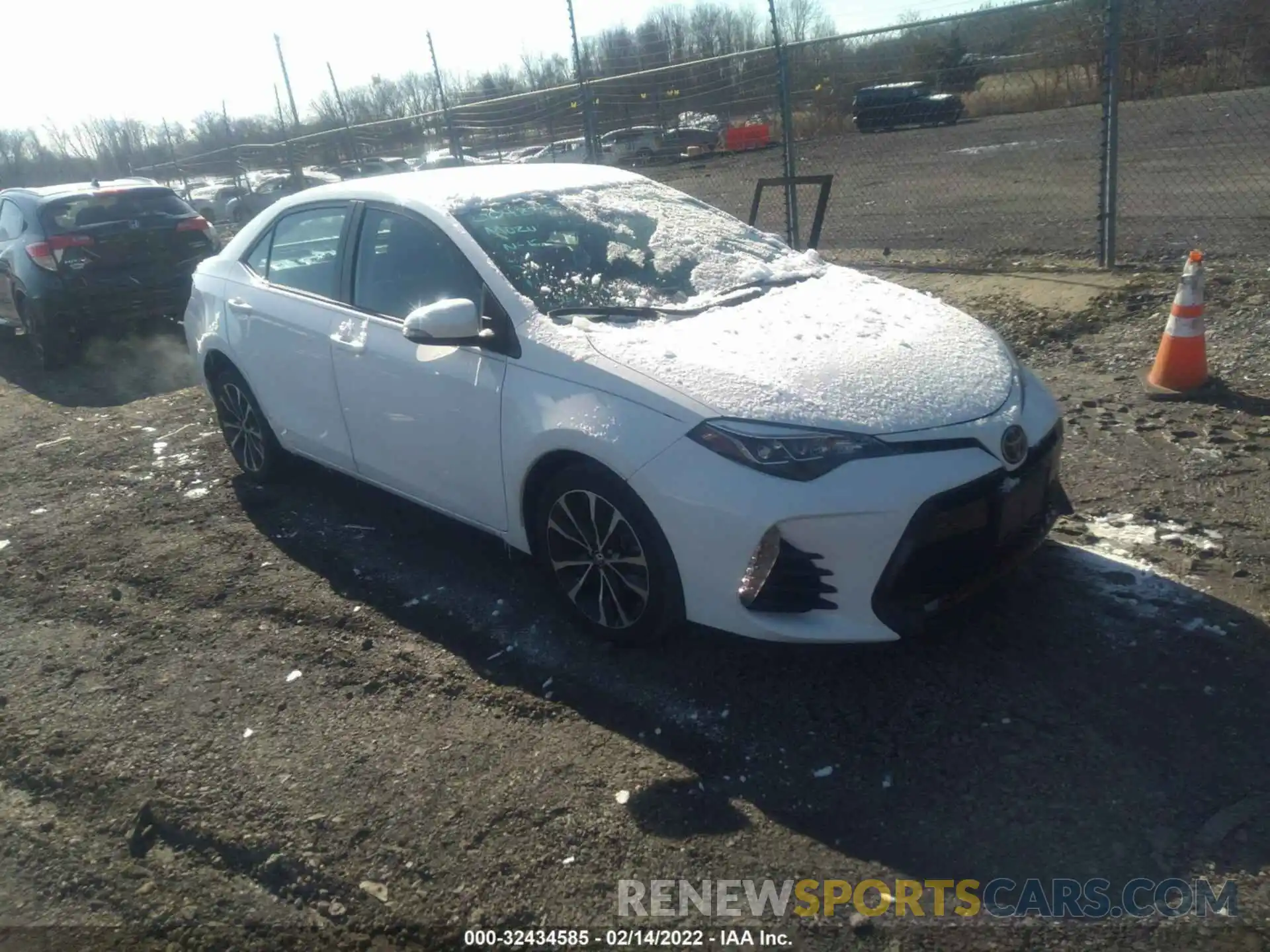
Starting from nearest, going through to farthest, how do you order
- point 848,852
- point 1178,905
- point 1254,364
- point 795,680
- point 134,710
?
point 1178,905 < point 848,852 < point 795,680 < point 134,710 < point 1254,364

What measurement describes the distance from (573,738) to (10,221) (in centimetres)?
934

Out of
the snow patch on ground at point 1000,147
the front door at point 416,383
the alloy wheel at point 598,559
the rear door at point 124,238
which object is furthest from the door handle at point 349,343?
the snow patch on ground at point 1000,147

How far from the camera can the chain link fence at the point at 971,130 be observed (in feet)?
27.7

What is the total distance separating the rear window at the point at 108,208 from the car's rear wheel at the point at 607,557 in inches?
304

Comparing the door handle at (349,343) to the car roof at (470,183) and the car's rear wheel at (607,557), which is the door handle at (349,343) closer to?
the car roof at (470,183)

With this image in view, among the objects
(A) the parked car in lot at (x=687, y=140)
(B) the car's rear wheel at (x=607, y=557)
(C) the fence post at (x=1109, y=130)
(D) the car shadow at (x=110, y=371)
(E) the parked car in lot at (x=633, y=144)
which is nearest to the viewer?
(B) the car's rear wheel at (x=607, y=557)

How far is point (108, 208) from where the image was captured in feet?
31.3

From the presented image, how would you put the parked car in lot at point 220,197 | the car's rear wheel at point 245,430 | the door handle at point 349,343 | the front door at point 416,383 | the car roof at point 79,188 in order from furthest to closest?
the parked car in lot at point 220,197 < the car roof at point 79,188 < the car's rear wheel at point 245,430 < the door handle at point 349,343 < the front door at point 416,383

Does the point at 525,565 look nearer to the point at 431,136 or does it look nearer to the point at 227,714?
the point at 227,714

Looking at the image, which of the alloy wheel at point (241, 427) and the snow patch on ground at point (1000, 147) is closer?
the alloy wheel at point (241, 427)

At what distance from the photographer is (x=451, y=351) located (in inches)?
157

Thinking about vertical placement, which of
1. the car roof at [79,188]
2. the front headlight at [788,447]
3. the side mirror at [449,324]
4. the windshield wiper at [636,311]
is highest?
the car roof at [79,188]

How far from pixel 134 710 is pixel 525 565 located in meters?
1.63

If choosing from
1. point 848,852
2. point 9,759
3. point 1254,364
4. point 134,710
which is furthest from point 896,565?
point 1254,364
